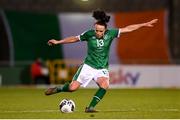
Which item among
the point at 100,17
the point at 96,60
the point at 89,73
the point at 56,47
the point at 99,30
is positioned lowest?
the point at 56,47

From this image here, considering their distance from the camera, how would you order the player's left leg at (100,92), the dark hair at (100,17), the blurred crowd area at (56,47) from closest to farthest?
the dark hair at (100,17), the player's left leg at (100,92), the blurred crowd area at (56,47)

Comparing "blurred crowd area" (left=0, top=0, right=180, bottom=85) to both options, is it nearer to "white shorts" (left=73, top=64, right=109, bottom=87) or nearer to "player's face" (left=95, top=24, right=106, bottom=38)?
"white shorts" (left=73, top=64, right=109, bottom=87)

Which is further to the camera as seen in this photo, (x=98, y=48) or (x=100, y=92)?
(x=98, y=48)

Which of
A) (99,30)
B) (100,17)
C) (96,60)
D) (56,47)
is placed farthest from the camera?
(56,47)

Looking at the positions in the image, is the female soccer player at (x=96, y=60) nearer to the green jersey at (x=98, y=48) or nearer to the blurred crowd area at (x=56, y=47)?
the green jersey at (x=98, y=48)

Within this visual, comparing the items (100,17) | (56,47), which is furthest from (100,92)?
(56,47)

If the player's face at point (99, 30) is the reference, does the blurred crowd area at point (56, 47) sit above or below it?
below

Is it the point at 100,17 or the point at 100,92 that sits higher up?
the point at 100,17

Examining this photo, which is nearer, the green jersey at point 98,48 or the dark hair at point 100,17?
the dark hair at point 100,17

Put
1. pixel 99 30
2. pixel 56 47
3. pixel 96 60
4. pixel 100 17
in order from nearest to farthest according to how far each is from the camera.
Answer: pixel 100 17 < pixel 99 30 < pixel 96 60 < pixel 56 47

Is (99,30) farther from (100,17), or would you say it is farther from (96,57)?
(96,57)

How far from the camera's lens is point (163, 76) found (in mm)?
31891

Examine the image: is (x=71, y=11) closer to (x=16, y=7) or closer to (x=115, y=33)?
(x=16, y=7)

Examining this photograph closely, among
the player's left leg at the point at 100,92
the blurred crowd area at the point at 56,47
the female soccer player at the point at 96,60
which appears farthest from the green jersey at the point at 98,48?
the blurred crowd area at the point at 56,47
